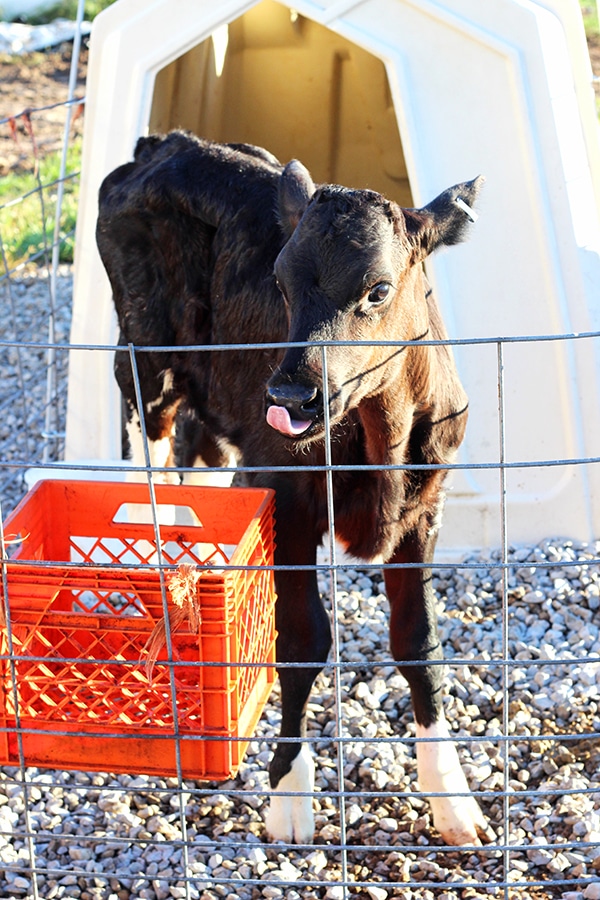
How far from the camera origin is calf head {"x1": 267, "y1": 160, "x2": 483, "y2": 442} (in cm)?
329

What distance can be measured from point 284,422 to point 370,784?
1.76 meters

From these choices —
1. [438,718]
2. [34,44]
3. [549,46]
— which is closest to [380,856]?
[438,718]

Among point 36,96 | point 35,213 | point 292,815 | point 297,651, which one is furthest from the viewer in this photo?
point 36,96

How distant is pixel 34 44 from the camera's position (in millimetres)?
16203

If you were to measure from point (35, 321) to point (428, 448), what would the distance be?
15.7 ft

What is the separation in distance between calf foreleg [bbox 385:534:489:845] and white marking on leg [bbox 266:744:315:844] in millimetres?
448

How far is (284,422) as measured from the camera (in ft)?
10.6

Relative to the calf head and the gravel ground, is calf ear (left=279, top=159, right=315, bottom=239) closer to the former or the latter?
the calf head

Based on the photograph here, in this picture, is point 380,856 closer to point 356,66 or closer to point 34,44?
point 356,66

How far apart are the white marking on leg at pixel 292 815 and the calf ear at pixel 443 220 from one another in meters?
1.94

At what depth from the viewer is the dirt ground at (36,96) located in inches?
508

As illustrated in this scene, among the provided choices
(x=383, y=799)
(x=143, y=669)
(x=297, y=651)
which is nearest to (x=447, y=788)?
(x=383, y=799)

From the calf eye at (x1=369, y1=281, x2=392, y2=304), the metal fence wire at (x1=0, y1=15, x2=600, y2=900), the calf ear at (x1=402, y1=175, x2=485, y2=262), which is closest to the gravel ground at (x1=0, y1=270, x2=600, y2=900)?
the metal fence wire at (x1=0, y1=15, x2=600, y2=900)

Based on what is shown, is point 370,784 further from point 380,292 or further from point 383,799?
point 380,292
